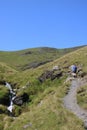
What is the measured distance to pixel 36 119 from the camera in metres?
39.5

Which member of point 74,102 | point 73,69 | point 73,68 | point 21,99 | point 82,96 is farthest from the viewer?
point 73,68

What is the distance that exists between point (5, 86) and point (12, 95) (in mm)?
5155

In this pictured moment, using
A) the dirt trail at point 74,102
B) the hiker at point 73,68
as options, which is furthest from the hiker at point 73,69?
the dirt trail at point 74,102

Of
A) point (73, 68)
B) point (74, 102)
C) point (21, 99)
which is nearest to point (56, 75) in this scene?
point (73, 68)

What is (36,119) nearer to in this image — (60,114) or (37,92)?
(60,114)

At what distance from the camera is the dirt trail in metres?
40.3

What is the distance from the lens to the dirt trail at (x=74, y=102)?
40.3m

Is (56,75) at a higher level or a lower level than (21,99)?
higher

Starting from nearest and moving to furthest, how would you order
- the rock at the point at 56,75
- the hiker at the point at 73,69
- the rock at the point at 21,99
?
1. the rock at the point at 21,99
2. the hiker at the point at 73,69
3. the rock at the point at 56,75

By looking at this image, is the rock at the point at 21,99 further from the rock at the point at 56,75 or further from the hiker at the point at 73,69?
the hiker at the point at 73,69

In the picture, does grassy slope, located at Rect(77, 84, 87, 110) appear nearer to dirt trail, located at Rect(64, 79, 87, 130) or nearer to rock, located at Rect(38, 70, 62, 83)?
dirt trail, located at Rect(64, 79, 87, 130)

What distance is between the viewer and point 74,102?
46688mm

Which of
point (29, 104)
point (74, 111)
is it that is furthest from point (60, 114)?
point (29, 104)

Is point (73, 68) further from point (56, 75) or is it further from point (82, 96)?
point (82, 96)
